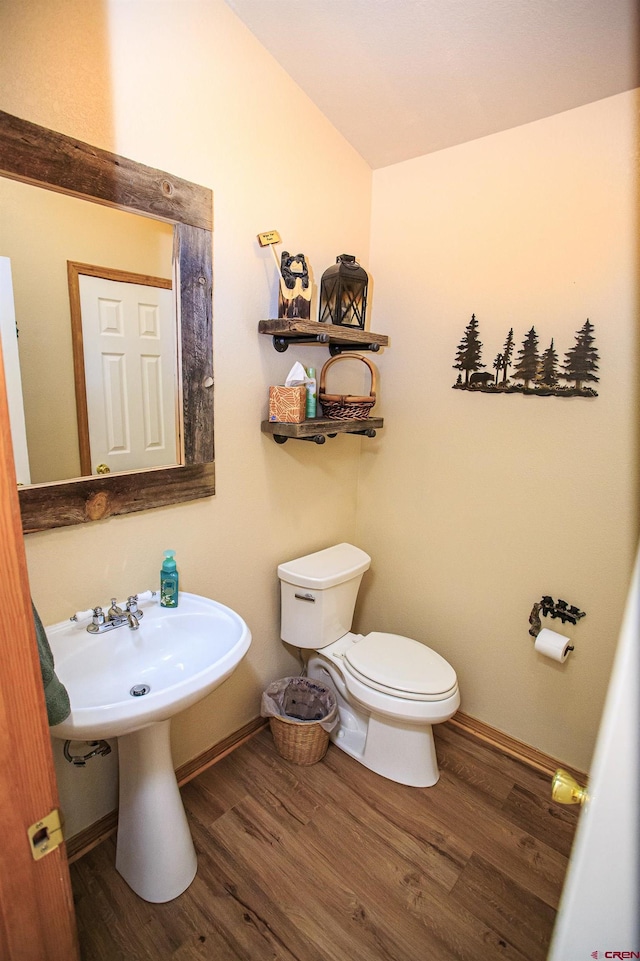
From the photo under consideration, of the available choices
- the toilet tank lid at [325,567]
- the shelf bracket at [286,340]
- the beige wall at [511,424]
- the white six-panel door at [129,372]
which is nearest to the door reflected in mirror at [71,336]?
the white six-panel door at [129,372]

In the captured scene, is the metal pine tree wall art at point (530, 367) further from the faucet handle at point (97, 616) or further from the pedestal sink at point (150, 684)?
the faucet handle at point (97, 616)

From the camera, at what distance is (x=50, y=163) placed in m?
1.12

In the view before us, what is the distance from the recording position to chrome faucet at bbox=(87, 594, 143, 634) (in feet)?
4.29

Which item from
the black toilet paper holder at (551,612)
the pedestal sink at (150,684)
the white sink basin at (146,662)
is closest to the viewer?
the white sink basin at (146,662)

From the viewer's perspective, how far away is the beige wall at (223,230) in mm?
1165

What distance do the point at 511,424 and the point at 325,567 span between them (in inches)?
37.6

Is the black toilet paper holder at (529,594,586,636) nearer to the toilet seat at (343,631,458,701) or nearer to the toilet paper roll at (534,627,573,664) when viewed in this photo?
the toilet paper roll at (534,627,573,664)

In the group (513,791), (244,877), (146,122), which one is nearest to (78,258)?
(146,122)

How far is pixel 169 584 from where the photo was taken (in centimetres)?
145

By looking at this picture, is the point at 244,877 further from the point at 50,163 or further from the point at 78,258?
the point at 50,163

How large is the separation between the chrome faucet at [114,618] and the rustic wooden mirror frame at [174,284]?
276 millimetres

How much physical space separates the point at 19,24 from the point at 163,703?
1.58 metres

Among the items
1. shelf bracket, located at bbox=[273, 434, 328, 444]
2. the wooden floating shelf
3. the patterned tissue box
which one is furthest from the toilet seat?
the wooden floating shelf

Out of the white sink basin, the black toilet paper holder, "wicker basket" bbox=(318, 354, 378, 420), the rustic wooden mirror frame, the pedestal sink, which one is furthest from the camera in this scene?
"wicker basket" bbox=(318, 354, 378, 420)
